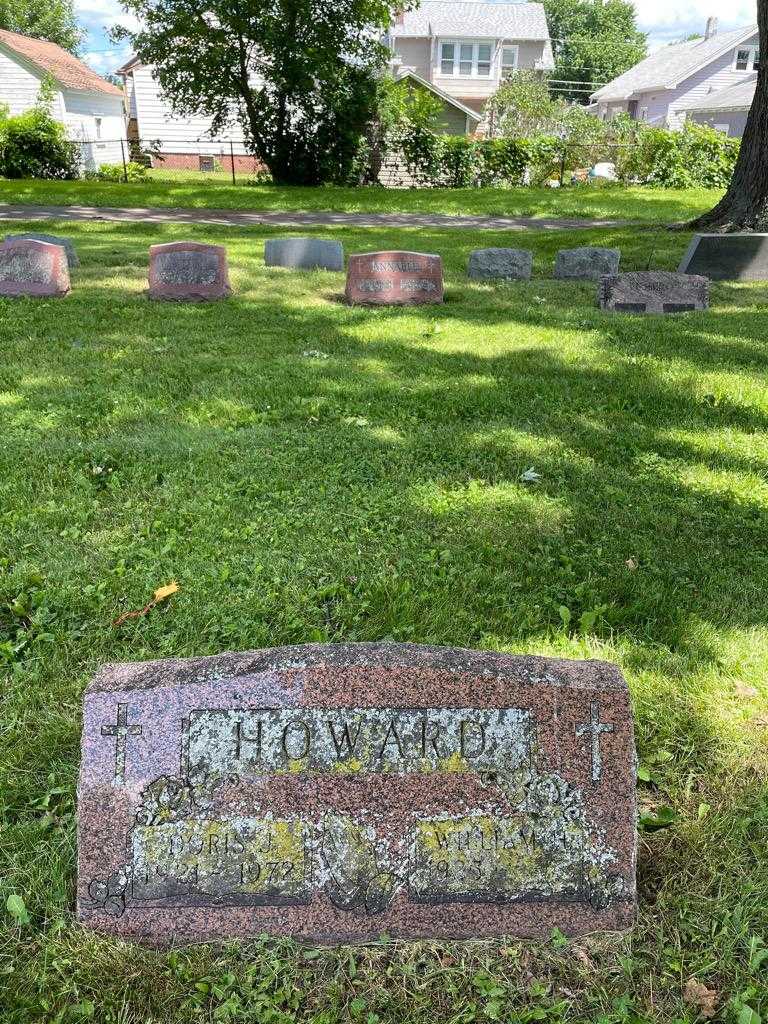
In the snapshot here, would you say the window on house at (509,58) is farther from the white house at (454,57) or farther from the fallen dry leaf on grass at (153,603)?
the fallen dry leaf on grass at (153,603)

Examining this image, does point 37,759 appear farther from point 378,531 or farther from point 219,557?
point 378,531

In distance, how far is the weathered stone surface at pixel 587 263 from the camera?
11.7 metres

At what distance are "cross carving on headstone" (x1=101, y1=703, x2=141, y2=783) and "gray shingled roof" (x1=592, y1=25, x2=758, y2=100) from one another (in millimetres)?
55351

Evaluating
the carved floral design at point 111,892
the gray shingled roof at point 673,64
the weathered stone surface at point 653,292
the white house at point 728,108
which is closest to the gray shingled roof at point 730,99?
the white house at point 728,108

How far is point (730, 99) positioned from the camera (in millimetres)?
44125

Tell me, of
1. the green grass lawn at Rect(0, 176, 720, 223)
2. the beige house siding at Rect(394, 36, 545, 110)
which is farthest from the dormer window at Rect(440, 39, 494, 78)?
the green grass lawn at Rect(0, 176, 720, 223)

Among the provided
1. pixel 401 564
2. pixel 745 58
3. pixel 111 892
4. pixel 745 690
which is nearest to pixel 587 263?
pixel 401 564

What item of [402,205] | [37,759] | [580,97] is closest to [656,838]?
[37,759]

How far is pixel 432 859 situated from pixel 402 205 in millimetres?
21848

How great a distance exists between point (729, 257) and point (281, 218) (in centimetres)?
1133

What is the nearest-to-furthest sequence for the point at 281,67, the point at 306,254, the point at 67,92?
the point at 306,254 → the point at 281,67 → the point at 67,92

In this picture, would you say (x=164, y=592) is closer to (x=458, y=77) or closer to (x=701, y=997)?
(x=701, y=997)

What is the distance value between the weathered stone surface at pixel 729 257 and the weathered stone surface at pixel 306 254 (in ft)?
16.7

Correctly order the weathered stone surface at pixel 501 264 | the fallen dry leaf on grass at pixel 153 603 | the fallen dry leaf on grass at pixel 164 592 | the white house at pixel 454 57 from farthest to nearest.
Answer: the white house at pixel 454 57 < the weathered stone surface at pixel 501 264 < the fallen dry leaf on grass at pixel 164 592 < the fallen dry leaf on grass at pixel 153 603
